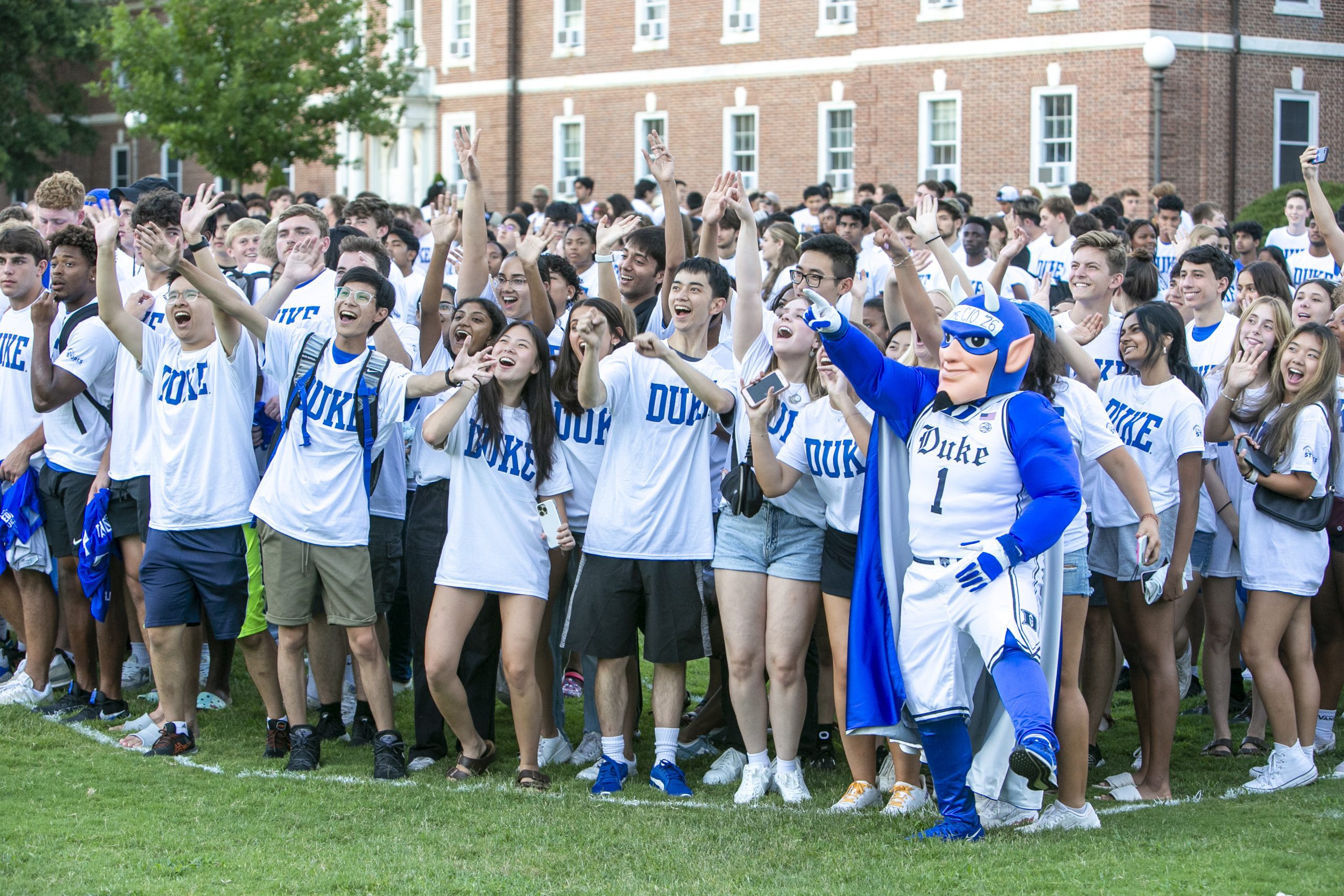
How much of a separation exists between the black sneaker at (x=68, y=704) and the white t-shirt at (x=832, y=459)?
405 centimetres

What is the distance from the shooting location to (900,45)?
29.0 metres

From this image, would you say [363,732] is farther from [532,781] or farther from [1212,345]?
[1212,345]

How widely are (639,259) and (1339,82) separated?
24.7m

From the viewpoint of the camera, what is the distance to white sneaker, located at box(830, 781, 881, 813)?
6156mm

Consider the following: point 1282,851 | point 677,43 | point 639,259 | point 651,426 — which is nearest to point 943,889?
point 1282,851

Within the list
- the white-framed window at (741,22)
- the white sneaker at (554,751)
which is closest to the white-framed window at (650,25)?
the white-framed window at (741,22)

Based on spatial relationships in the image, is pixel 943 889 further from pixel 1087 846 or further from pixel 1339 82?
pixel 1339 82

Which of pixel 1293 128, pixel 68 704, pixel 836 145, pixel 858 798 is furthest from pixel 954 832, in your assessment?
pixel 836 145

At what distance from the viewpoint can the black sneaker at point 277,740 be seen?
6988 mm

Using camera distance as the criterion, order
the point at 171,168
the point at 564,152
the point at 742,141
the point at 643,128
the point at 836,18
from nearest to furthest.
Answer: the point at 836,18, the point at 742,141, the point at 643,128, the point at 564,152, the point at 171,168

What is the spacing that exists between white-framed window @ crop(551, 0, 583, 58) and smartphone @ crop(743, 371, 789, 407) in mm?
30649

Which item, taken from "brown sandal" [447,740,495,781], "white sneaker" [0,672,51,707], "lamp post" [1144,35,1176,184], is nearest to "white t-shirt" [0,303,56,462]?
"white sneaker" [0,672,51,707]

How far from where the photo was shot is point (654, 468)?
6570 millimetres

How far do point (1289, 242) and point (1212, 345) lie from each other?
6.22 metres
